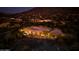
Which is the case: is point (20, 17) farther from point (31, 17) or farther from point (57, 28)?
point (57, 28)

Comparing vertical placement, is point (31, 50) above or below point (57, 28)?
below
